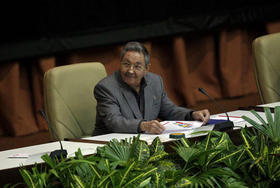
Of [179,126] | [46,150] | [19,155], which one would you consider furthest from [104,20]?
[19,155]

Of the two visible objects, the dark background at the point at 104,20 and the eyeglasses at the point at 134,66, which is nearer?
the eyeglasses at the point at 134,66

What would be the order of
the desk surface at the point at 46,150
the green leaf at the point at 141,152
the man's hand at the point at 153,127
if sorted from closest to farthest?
the green leaf at the point at 141,152
the desk surface at the point at 46,150
the man's hand at the point at 153,127

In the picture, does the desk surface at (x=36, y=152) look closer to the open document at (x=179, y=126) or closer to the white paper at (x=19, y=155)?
the white paper at (x=19, y=155)

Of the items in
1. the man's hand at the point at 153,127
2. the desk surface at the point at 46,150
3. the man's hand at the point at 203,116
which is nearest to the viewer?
the desk surface at the point at 46,150

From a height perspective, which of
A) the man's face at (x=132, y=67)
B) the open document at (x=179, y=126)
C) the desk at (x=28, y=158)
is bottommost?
the desk at (x=28, y=158)

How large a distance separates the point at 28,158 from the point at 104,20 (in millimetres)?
2942

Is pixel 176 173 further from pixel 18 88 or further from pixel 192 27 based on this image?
pixel 192 27

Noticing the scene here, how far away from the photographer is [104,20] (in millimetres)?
5195

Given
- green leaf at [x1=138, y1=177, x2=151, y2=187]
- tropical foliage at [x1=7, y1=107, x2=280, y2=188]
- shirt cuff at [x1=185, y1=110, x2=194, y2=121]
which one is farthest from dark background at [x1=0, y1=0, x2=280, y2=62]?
green leaf at [x1=138, y1=177, x2=151, y2=187]

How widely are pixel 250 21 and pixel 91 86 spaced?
9.79 feet

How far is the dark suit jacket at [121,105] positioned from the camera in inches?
125

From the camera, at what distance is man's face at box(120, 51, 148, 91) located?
3250 mm

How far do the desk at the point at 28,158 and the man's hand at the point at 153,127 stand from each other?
0.36 m

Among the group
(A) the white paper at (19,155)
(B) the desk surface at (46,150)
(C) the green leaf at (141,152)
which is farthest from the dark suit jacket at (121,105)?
(C) the green leaf at (141,152)
